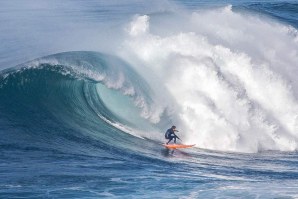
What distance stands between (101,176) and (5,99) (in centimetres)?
684

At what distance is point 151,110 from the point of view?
24016 millimetres

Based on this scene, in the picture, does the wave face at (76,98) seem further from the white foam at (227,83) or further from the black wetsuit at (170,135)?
the white foam at (227,83)

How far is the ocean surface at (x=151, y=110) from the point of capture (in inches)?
583

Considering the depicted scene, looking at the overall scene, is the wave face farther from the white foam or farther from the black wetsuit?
the white foam

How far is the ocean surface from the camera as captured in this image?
583 inches

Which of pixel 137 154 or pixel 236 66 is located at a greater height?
pixel 236 66

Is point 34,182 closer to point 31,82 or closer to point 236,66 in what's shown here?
point 31,82

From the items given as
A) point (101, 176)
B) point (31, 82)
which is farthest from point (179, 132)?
point (101, 176)

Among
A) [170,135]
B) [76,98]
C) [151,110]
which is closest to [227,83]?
[151,110]

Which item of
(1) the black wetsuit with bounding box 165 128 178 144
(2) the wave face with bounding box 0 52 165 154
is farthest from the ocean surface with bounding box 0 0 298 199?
(1) the black wetsuit with bounding box 165 128 178 144

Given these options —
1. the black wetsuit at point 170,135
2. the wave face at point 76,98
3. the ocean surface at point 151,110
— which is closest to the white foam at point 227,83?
the ocean surface at point 151,110

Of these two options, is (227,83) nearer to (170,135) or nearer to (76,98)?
(170,135)

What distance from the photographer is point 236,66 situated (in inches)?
1053

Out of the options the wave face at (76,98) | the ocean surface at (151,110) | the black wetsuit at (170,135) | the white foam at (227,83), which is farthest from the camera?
the white foam at (227,83)
